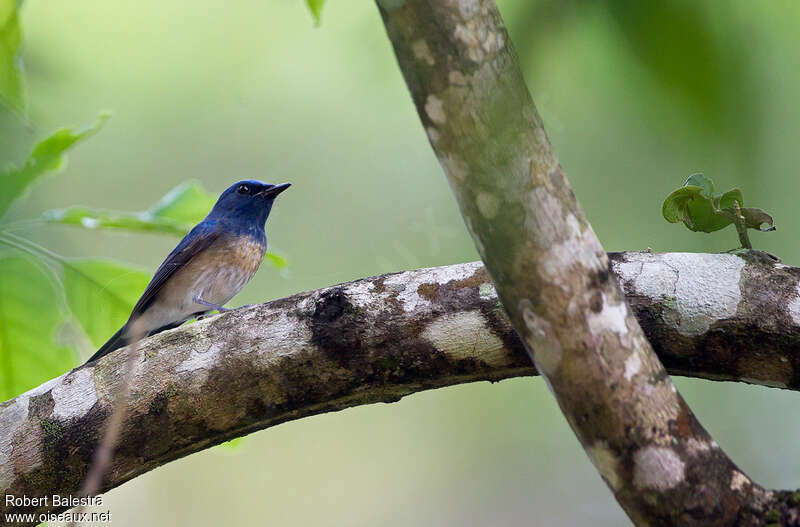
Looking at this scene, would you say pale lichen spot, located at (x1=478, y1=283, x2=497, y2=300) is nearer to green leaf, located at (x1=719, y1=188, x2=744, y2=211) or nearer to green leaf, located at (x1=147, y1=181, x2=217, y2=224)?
green leaf, located at (x1=719, y1=188, x2=744, y2=211)

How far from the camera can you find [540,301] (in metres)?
1.23

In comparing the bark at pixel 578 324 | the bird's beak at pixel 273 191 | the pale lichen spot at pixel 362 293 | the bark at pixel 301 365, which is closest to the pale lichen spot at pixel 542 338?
the bark at pixel 578 324

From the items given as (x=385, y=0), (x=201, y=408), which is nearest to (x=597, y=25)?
(x=385, y=0)

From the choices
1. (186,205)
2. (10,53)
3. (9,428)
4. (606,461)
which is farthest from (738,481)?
(186,205)

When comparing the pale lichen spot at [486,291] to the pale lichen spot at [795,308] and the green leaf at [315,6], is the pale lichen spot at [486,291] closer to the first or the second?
the pale lichen spot at [795,308]

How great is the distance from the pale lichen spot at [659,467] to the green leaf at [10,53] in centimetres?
127

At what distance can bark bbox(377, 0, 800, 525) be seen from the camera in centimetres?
118

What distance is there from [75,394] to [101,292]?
0.49 metres

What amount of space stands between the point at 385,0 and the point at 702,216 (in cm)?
99

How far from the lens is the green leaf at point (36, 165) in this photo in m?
2.02

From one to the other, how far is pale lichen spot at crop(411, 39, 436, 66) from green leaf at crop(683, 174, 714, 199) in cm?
83

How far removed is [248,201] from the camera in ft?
12.3

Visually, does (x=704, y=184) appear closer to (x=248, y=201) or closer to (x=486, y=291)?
(x=486, y=291)

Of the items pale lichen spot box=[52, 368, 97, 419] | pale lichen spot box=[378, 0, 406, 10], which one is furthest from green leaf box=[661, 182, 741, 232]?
pale lichen spot box=[52, 368, 97, 419]
